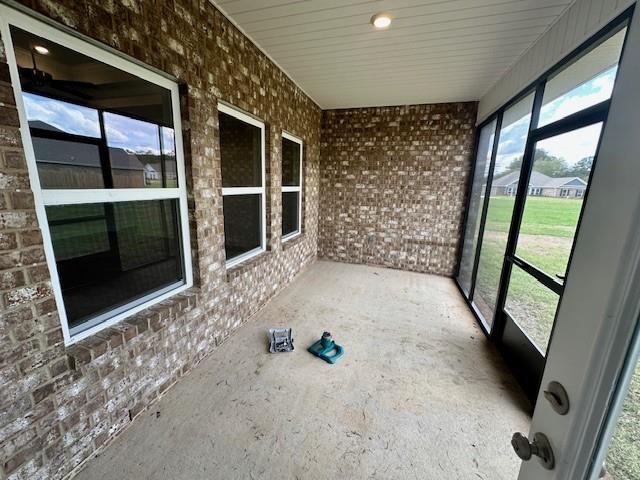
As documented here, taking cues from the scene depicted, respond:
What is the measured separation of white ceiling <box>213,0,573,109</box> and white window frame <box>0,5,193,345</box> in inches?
38.4

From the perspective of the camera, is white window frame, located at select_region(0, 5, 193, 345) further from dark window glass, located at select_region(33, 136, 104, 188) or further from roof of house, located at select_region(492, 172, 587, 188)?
roof of house, located at select_region(492, 172, 587, 188)

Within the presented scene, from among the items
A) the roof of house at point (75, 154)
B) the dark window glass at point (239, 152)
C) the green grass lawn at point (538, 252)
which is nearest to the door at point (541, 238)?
the green grass lawn at point (538, 252)

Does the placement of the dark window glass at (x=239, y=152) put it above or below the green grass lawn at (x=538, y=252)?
above

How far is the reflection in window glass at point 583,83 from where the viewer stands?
62.2 inches

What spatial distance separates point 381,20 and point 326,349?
9.34 feet

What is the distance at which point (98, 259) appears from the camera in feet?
9.51

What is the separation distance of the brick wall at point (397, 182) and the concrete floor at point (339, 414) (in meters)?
2.06

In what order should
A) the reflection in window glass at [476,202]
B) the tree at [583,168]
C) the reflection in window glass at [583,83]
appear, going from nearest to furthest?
the reflection in window glass at [583,83]
the tree at [583,168]
the reflection in window glass at [476,202]

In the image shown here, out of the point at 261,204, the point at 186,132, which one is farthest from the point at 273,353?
the point at 186,132

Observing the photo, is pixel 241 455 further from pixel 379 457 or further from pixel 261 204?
pixel 261 204

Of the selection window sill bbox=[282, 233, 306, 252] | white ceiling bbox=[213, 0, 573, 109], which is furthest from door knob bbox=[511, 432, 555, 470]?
window sill bbox=[282, 233, 306, 252]

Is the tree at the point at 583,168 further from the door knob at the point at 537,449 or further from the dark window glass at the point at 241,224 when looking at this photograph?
the dark window glass at the point at 241,224

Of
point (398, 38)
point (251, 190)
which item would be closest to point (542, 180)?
point (398, 38)

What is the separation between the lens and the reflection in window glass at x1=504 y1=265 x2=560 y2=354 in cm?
193
